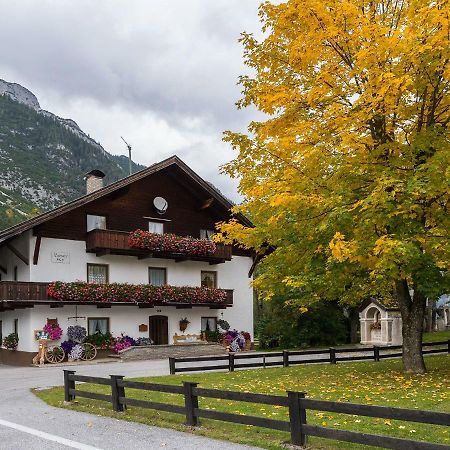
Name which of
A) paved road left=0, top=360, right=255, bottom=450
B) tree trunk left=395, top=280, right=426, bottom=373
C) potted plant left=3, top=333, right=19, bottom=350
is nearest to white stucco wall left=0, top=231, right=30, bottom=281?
potted plant left=3, top=333, right=19, bottom=350

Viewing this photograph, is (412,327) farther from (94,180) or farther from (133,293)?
(94,180)

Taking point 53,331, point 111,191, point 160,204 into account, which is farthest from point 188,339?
point 111,191

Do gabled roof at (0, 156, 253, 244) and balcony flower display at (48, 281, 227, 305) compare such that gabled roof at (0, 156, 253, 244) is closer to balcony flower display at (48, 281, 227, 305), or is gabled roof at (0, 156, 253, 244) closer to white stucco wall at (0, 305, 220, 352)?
balcony flower display at (48, 281, 227, 305)

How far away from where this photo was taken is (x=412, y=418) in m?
7.36

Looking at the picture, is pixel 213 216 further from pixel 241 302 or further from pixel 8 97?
pixel 8 97

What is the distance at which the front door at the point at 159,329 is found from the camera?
116 ft

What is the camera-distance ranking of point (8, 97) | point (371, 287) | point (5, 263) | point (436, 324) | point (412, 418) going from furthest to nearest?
point (8, 97) → point (436, 324) → point (5, 263) → point (371, 287) → point (412, 418)

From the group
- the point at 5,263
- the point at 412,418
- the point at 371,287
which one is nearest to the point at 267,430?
the point at 412,418

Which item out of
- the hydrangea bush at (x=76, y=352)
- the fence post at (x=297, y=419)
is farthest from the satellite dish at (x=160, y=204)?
the fence post at (x=297, y=419)

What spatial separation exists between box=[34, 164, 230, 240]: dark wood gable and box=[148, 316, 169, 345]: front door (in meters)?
5.52

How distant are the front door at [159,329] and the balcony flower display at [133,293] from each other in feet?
6.00

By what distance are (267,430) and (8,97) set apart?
170m

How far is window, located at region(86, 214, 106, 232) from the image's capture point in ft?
109

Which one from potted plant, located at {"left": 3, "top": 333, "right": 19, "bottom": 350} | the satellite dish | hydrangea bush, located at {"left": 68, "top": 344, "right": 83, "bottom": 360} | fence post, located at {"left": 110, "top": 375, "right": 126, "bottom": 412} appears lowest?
hydrangea bush, located at {"left": 68, "top": 344, "right": 83, "bottom": 360}
